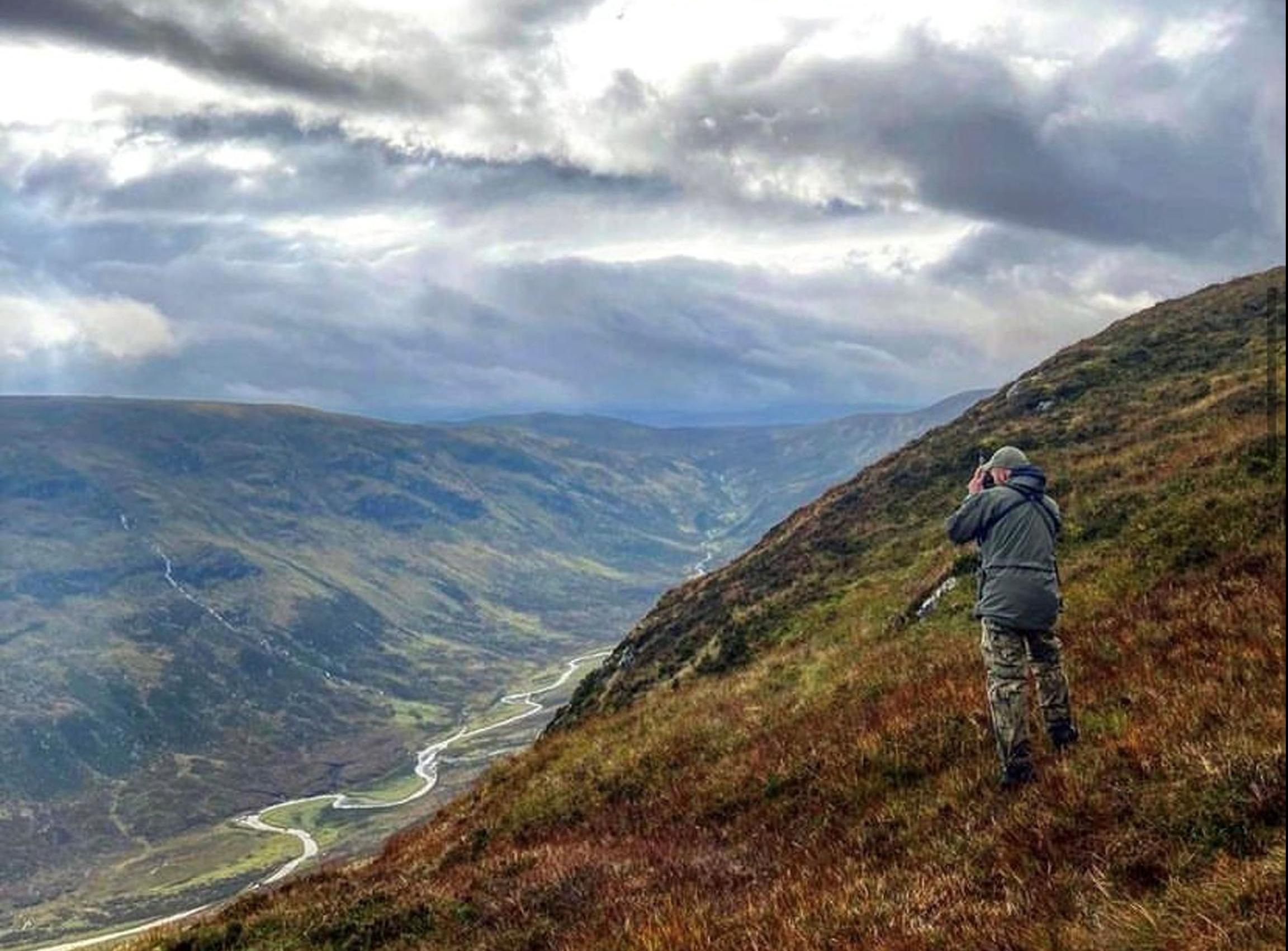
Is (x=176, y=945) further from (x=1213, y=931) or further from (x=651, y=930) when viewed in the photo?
(x=1213, y=931)

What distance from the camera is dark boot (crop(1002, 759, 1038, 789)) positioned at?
404 inches

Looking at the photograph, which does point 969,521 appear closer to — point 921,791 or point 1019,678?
point 1019,678

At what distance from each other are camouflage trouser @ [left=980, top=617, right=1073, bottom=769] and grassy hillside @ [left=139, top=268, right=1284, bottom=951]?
51cm

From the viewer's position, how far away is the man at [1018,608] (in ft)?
34.7

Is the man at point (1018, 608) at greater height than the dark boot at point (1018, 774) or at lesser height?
greater

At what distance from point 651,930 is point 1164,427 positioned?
32696 mm

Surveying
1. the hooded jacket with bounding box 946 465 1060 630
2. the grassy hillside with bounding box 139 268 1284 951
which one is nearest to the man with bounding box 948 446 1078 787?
the hooded jacket with bounding box 946 465 1060 630

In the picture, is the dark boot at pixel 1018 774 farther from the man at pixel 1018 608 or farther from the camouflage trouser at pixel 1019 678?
the camouflage trouser at pixel 1019 678

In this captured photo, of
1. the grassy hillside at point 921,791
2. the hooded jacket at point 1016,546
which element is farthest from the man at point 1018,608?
the grassy hillside at point 921,791

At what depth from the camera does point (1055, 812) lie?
28.5ft

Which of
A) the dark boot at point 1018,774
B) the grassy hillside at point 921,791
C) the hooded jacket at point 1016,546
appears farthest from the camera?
the hooded jacket at point 1016,546

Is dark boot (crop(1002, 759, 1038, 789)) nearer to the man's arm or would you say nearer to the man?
the man

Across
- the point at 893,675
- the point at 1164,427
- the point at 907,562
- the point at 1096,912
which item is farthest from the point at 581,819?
the point at 1164,427

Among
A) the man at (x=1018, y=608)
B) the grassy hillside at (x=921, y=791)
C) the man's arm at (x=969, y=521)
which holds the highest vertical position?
the man's arm at (x=969, y=521)
